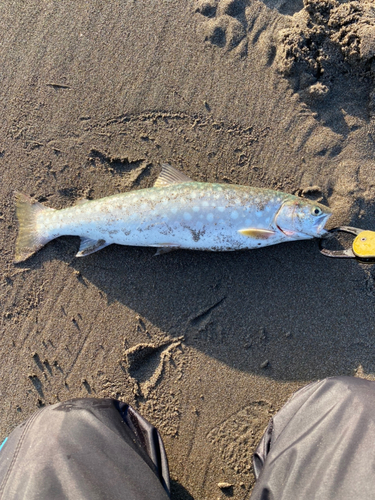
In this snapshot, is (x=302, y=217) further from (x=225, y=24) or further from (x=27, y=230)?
(x=27, y=230)

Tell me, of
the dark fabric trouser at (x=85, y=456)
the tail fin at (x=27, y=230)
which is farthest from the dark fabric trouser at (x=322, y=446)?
the tail fin at (x=27, y=230)

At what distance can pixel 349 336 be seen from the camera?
366 centimetres

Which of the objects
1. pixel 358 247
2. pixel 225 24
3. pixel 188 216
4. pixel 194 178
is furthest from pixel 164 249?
pixel 225 24

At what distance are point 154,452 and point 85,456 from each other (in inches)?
29.4

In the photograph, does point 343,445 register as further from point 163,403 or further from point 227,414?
point 163,403

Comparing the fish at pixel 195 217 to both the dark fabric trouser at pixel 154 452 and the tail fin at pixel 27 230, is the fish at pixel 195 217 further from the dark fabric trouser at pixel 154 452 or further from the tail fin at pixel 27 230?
the dark fabric trouser at pixel 154 452

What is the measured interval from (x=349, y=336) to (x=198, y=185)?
8.21 feet

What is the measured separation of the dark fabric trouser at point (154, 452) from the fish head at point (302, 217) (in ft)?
5.26

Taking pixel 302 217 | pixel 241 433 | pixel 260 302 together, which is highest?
pixel 302 217

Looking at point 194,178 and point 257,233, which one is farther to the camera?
point 194,178

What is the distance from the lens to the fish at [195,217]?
3.45m

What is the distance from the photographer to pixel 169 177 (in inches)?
144

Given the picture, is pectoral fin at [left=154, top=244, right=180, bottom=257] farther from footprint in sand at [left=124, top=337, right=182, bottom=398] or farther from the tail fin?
the tail fin

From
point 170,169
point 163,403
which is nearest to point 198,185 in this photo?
point 170,169
